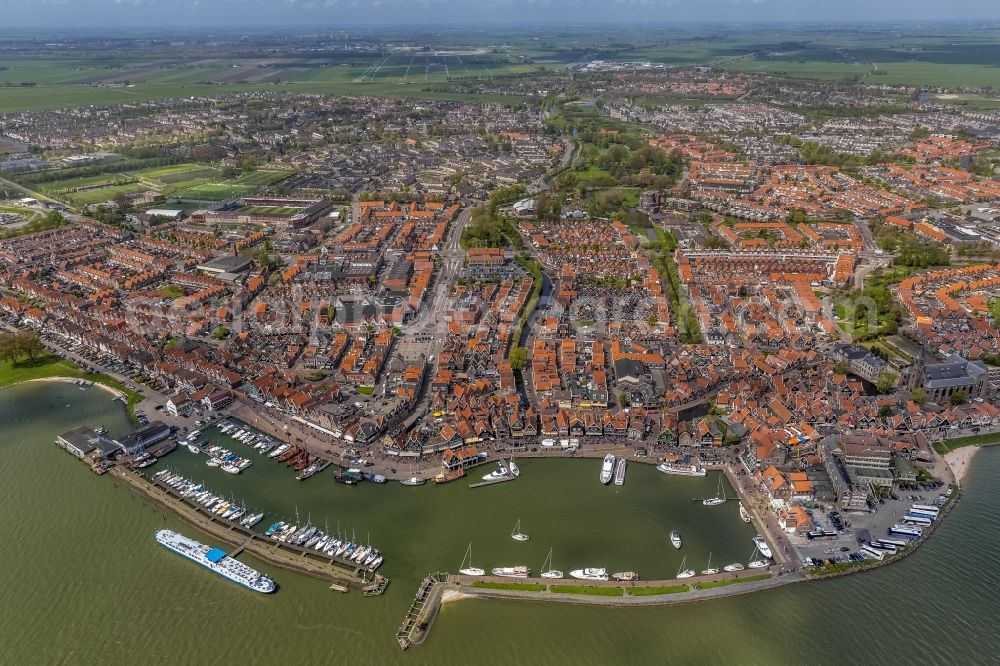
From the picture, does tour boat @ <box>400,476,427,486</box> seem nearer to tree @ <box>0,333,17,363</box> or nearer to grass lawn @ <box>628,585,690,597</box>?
grass lawn @ <box>628,585,690,597</box>

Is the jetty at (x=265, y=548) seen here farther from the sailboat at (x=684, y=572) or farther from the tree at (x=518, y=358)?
the tree at (x=518, y=358)

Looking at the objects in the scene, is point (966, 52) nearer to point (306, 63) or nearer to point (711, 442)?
point (306, 63)

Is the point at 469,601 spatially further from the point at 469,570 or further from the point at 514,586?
the point at 514,586

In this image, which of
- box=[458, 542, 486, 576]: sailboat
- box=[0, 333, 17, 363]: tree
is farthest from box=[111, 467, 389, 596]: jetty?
box=[0, 333, 17, 363]: tree

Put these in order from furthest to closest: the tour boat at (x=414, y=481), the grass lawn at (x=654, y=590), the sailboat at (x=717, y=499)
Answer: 1. the tour boat at (x=414, y=481)
2. the sailboat at (x=717, y=499)
3. the grass lawn at (x=654, y=590)

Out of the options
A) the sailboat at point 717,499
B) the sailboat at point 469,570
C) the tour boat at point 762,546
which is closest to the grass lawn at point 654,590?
the tour boat at point 762,546

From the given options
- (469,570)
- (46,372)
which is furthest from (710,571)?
(46,372)

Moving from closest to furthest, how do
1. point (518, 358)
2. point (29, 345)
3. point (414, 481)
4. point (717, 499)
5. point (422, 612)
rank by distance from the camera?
point (422, 612)
point (717, 499)
point (414, 481)
point (518, 358)
point (29, 345)
